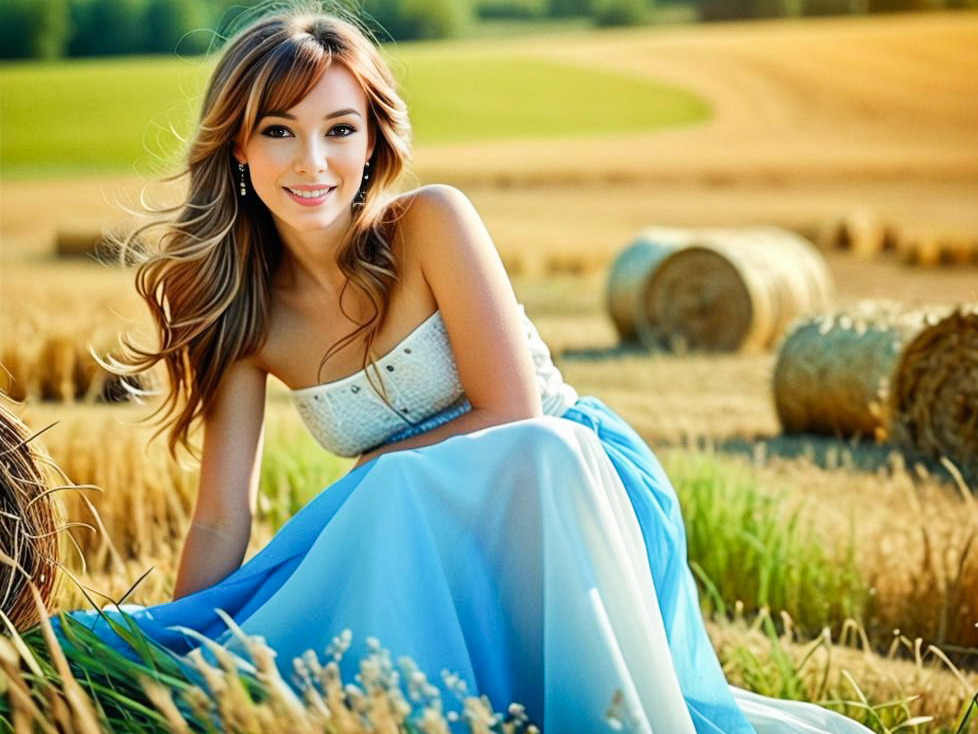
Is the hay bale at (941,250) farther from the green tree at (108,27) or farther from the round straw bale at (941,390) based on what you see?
the green tree at (108,27)

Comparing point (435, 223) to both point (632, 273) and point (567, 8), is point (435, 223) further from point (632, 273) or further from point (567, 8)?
point (567, 8)

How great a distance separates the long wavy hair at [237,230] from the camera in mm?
2559

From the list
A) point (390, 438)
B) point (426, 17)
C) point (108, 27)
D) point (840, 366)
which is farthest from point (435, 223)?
point (426, 17)

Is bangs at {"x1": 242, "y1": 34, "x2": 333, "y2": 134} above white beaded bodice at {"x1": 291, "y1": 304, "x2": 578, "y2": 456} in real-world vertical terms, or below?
above

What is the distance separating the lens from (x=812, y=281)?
9.60 meters

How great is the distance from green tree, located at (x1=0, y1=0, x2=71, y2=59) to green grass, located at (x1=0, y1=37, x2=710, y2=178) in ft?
3.18

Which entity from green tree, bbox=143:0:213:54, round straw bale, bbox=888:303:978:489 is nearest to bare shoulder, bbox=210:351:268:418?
round straw bale, bbox=888:303:978:489

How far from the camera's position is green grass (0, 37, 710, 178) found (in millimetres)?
28016

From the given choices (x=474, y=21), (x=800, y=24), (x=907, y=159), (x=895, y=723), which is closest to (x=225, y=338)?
(x=895, y=723)

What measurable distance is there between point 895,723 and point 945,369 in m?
2.56

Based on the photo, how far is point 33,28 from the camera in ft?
94.3

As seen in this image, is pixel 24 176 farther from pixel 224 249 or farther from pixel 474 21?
pixel 224 249

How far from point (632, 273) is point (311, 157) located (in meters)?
7.20

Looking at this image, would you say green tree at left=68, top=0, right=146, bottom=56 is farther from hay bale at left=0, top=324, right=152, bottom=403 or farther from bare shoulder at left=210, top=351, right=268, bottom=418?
bare shoulder at left=210, top=351, right=268, bottom=418
